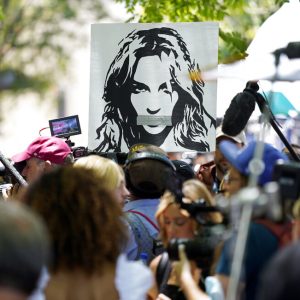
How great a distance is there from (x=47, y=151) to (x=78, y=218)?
4009mm

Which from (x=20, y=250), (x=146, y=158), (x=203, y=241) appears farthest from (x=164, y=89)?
(x=20, y=250)

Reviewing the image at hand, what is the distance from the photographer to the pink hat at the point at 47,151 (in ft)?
28.8

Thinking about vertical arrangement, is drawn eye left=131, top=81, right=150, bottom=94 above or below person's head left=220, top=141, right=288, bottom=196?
below

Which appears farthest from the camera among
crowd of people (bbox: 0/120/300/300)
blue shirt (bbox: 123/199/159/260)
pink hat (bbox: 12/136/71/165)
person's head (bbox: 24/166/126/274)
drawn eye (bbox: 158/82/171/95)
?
drawn eye (bbox: 158/82/171/95)

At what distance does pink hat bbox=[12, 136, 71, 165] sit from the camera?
8766 mm

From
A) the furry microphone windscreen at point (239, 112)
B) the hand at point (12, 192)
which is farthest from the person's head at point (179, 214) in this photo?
the hand at point (12, 192)

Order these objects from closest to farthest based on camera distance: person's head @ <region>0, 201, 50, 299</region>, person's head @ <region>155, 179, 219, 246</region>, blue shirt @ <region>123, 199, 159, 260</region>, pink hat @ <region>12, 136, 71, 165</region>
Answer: person's head @ <region>0, 201, 50, 299</region>, person's head @ <region>155, 179, 219, 246</region>, blue shirt @ <region>123, 199, 159, 260</region>, pink hat @ <region>12, 136, 71, 165</region>

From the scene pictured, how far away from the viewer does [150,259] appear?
6.73 metres

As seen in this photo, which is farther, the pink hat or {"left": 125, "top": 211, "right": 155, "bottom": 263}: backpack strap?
the pink hat

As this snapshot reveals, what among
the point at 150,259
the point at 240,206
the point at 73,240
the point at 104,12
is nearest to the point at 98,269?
the point at 73,240

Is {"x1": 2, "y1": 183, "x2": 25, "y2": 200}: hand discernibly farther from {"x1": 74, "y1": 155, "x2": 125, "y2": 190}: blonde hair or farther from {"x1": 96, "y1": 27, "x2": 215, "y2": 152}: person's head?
{"x1": 74, "y1": 155, "x2": 125, "y2": 190}: blonde hair

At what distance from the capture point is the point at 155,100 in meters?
8.87

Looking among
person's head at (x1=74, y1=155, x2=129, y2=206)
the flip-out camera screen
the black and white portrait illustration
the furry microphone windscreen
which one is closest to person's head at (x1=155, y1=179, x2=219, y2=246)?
person's head at (x1=74, y1=155, x2=129, y2=206)

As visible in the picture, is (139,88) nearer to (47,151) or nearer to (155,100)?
(155,100)
